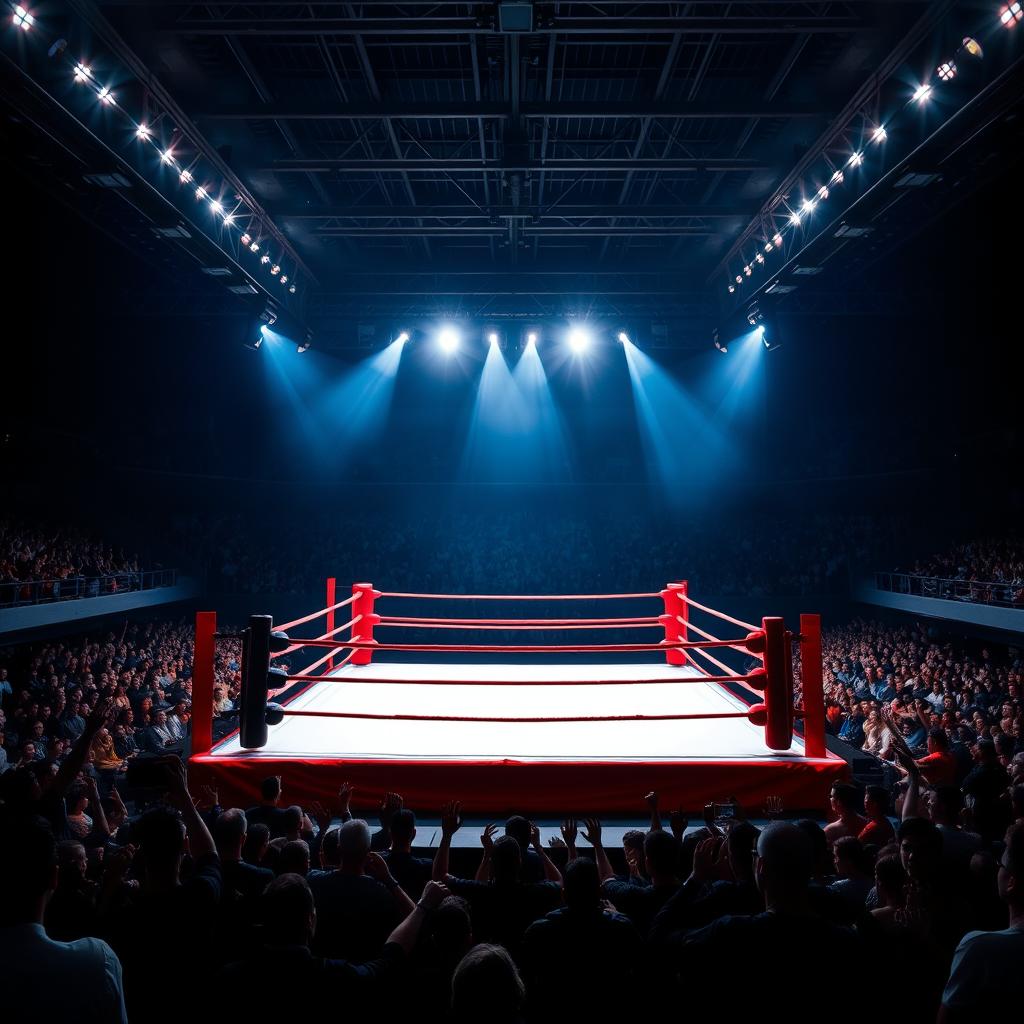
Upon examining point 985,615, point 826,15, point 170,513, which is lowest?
point 985,615

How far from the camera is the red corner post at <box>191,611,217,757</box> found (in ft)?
10.2

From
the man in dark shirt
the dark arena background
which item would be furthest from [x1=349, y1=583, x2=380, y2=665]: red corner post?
the man in dark shirt

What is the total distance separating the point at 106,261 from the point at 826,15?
9885mm

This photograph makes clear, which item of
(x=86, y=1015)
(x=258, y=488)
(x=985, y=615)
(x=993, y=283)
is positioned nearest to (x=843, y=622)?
(x=985, y=615)

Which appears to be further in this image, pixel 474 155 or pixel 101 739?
pixel 474 155

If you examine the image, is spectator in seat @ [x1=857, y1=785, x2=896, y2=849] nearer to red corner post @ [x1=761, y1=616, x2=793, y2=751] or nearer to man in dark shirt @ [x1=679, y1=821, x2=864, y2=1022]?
red corner post @ [x1=761, y1=616, x2=793, y2=751]

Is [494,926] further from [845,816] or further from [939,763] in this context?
[939,763]

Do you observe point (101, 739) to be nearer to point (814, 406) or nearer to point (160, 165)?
point (160, 165)

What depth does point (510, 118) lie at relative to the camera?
19.2ft

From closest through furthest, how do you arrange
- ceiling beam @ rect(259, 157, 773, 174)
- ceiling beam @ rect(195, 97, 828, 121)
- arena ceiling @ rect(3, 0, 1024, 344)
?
1. arena ceiling @ rect(3, 0, 1024, 344)
2. ceiling beam @ rect(195, 97, 828, 121)
3. ceiling beam @ rect(259, 157, 773, 174)

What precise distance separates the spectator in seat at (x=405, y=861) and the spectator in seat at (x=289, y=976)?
0.77 metres

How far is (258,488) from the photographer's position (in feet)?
49.8

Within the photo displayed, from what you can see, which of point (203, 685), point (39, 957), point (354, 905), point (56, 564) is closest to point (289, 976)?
point (39, 957)

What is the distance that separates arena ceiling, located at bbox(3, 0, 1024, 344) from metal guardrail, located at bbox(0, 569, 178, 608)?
15.2 feet
